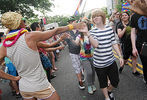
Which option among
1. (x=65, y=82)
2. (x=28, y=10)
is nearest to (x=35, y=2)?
(x=28, y=10)

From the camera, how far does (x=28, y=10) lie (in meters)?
13.1

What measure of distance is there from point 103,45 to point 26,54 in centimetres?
140

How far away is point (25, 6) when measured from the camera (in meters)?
12.8

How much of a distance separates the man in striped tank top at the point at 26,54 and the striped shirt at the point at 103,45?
77 centimetres

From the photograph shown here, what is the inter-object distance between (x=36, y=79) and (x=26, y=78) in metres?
Result: 0.14

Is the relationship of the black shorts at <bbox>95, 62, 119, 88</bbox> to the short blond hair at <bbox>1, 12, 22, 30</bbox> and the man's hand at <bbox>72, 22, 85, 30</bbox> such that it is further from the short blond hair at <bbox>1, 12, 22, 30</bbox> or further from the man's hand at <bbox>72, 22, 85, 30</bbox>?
the short blond hair at <bbox>1, 12, 22, 30</bbox>

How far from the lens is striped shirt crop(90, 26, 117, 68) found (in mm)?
2336

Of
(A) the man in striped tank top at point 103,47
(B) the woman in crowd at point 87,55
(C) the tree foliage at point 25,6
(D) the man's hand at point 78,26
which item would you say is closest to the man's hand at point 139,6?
(A) the man in striped tank top at point 103,47

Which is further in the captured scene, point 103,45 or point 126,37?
point 126,37

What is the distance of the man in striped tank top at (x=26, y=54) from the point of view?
60.2 inches

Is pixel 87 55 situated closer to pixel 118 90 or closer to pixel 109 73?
pixel 109 73

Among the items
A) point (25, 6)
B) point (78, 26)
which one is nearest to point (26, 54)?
point (78, 26)

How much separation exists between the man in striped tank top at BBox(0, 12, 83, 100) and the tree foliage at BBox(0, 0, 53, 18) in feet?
35.3

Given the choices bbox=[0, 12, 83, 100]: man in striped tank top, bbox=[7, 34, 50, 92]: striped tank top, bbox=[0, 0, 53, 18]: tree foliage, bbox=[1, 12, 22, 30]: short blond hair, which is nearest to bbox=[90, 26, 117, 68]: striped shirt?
bbox=[0, 12, 83, 100]: man in striped tank top
